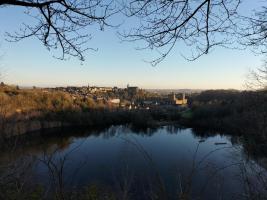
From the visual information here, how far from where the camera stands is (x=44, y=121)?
16812 millimetres

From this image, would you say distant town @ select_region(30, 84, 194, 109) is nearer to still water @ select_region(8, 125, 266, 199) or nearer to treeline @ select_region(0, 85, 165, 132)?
treeline @ select_region(0, 85, 165, 132)

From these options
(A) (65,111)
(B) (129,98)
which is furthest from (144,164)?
(B) (129,98)

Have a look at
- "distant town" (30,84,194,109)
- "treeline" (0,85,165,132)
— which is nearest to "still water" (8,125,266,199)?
"treeline" (0,85,165,132)

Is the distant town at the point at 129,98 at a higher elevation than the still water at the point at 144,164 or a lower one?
higher

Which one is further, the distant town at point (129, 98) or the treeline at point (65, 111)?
the distant town at point (129, 98)

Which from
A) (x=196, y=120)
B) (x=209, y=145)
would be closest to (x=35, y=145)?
(x=209, y=145)

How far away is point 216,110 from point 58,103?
18.3 metres

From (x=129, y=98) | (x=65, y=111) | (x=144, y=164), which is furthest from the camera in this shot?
Answer: (x=129, y=98)

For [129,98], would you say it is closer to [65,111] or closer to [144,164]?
[65,111]

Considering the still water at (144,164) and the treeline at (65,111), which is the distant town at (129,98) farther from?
the still water at (144,164)

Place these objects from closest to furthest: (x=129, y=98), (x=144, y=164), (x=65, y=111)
Result: (x=144, y=164)
(x=65, y=111)
(x=129, y=98)

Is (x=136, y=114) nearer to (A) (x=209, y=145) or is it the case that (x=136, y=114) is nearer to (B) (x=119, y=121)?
(B) (x=119, y=121)

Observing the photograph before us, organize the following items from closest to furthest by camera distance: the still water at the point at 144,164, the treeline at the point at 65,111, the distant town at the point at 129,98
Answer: the still water at the point at 144,164, the treeline at the point at 65,111, the distant town at the point at 129,98

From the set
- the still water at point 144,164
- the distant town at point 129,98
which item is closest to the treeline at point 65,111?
the distant town at point 129,98
